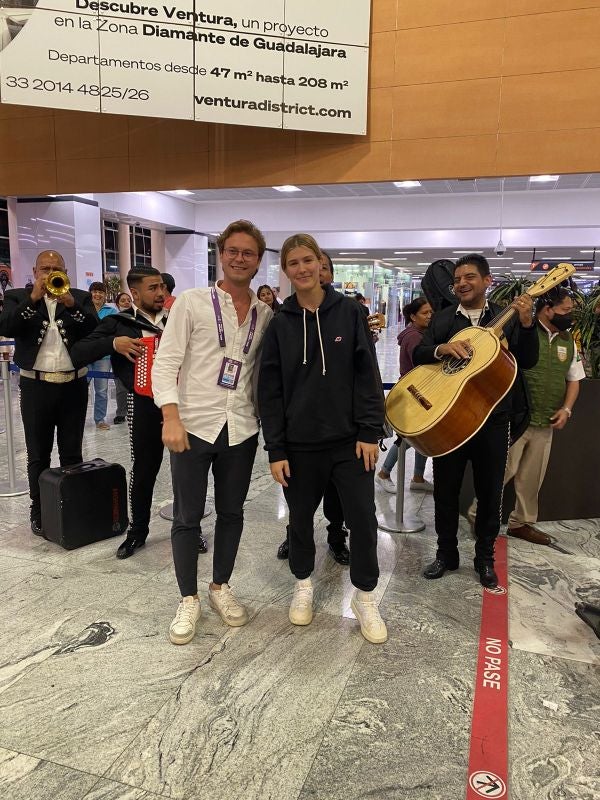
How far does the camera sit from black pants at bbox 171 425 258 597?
2396mm

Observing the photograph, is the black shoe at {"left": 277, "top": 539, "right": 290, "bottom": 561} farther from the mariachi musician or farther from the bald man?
the bald man

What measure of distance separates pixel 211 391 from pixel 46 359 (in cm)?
153

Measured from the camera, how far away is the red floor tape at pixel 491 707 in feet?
5.74

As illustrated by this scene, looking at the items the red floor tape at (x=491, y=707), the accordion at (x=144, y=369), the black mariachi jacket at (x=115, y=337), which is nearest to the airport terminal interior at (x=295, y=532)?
the red floor tape at (x=491, y=707)

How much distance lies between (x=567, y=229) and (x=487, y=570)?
1276 centimetres

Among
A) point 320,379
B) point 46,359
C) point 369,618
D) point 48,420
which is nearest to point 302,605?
point 369,618

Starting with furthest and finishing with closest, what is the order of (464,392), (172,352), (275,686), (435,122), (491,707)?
1. (435,122)
2. (464,392)
3. (172,352)
4. (275,686)
5. (491,707)

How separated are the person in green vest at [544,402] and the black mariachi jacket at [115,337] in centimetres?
232

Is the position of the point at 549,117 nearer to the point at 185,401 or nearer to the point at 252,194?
the point at 185,401

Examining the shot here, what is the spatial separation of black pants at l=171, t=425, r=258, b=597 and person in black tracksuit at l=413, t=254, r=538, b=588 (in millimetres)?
1115

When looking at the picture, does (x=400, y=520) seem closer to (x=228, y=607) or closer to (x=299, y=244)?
(x=228, y=607)

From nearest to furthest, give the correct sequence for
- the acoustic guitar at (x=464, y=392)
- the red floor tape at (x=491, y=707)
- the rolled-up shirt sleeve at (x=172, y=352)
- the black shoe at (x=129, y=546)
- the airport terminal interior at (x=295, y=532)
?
1. the red floor tape at (x=491, y=707)
2. the airport terminal interior at (x=295, y=532)
3. the rolled-up shirt sleeve at (x=172, y=352)
4. the acoustic guitar at (x=464, y=392)
5. the black shoe at (x=129, y=546)

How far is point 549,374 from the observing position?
3.49 metres

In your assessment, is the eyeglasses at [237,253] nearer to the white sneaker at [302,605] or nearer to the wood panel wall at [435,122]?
the white sneaker at [302,605]
